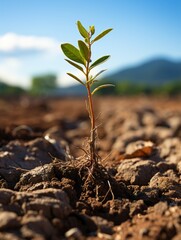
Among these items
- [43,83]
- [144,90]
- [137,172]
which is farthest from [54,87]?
[137,172]

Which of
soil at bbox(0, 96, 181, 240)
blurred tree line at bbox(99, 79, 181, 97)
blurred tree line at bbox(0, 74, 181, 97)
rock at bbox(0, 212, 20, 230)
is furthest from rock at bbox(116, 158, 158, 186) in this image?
blurred tree line at bbox(0, 74, 181, 97)

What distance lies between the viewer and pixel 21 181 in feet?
11.2

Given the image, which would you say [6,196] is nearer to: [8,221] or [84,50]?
[8,221]

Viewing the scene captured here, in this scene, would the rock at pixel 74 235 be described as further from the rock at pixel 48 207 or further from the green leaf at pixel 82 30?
the green leaf at pixel 82 30

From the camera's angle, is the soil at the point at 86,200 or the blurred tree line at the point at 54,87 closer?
the soil at the point at 86,200

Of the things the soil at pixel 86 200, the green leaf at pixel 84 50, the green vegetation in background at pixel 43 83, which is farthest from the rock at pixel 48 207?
the green vegetation in background at pixel 43 83

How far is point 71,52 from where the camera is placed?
344cm

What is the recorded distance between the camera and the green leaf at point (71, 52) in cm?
342

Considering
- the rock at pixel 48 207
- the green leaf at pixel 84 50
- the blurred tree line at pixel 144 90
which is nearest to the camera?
the rock at pixel 48 207

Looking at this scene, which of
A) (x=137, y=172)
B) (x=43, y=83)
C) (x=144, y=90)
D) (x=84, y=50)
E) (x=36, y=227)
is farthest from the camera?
(x=43, y=83)

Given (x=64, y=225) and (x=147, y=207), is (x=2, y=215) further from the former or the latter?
(x=147, y=207)

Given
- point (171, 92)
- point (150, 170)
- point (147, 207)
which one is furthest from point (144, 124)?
point (171, 92)

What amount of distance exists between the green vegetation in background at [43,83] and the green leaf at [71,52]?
93697 mm

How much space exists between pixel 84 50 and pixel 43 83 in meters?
94.7
